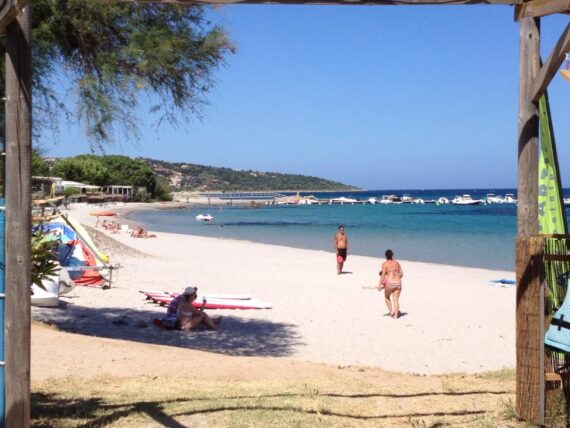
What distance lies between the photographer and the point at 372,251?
32.2 m

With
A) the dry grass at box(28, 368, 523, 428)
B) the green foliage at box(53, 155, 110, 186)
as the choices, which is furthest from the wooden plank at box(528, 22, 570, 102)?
the green foliage at box(53, 155, 110, 186)

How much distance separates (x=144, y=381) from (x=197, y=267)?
14.3 m

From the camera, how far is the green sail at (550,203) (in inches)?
177

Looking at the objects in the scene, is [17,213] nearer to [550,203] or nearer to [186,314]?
[550,203]

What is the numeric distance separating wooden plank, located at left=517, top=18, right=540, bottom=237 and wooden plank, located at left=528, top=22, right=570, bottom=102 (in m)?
0.04

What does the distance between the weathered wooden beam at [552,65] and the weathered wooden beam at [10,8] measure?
3.00 m

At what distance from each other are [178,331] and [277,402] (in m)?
5.47

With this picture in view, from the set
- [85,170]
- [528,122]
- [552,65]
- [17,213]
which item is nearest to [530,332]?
[528,122]

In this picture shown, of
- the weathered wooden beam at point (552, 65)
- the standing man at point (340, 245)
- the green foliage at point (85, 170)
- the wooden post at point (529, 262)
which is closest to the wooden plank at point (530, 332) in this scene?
the wooden post at point (529, 262)

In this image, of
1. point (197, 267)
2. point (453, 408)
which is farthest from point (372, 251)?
point (453, 408)

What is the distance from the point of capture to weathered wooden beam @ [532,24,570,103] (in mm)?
4000

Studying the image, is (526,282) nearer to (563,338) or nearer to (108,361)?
(563,338)

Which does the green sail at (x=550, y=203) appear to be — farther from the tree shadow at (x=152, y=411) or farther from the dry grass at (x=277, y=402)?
the tree shadow at (x=152, y=411)

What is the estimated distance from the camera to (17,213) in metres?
3.63
